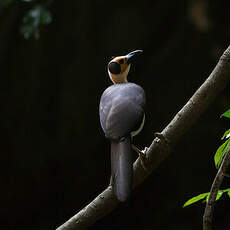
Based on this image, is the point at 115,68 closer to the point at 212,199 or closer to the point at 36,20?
the point at 212,199

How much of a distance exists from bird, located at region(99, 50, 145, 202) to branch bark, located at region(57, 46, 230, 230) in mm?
113

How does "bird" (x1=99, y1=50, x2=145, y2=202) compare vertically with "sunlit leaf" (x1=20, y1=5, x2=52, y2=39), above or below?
above

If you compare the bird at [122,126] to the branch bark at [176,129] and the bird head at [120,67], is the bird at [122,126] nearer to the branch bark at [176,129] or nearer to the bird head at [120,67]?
the branch bark at [176,129]

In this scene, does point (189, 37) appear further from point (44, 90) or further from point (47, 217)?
point (47, 217)

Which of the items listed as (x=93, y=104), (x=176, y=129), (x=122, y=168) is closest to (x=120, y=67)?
(x=176, y=129)

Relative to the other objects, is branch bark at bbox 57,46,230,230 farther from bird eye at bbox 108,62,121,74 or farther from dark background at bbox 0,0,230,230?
dark background at bbox 0,0,230,230

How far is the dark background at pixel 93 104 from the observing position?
4.15m

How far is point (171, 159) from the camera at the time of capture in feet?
13.7

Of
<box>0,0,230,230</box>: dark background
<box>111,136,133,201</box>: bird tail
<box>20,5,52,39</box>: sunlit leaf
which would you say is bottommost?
<box>0,0,230,230</box>: dark background

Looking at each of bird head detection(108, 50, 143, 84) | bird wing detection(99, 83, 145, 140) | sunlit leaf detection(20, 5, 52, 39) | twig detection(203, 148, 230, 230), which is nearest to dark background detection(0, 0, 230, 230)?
sunlit leaf detection(20, 5, 52, 39)

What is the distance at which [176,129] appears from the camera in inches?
59.9

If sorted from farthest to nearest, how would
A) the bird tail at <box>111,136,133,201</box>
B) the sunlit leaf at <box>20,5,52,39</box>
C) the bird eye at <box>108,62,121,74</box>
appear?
1. the sunlit leaf at <box>20,5,52,39</box>
2. the bird eye at <box>108,62,121,74</box>
3. the bird tail at <box>111,136,133,201</box>

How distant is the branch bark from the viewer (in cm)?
148

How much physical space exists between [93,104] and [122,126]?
278 cm
